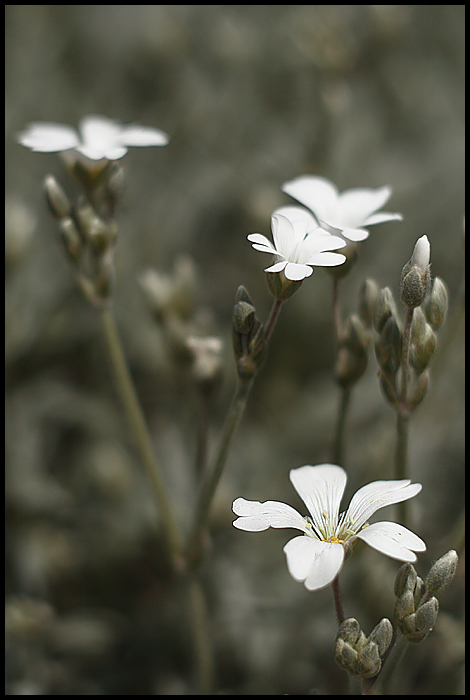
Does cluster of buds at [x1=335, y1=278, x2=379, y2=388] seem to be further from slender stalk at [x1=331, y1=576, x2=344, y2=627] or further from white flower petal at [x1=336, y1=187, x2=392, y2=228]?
slender stalk at [x1=331, y1=576, x2=344, y2=627]

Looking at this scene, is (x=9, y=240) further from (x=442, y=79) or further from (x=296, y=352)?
(x=442, y=79)

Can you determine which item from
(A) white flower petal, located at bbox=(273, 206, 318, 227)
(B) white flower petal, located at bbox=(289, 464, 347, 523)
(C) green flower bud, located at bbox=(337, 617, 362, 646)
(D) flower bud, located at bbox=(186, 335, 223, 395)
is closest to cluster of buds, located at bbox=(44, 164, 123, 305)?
(D) flower bud, located at bbox=(186, 335, 223, 395)

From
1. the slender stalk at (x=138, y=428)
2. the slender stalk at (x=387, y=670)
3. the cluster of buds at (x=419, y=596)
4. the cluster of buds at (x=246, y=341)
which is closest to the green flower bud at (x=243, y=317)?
the cluster of buds at (x=246, y=341)

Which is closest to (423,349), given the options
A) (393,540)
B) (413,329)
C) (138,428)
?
(413,329)

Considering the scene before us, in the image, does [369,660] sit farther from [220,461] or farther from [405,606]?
[220,461]

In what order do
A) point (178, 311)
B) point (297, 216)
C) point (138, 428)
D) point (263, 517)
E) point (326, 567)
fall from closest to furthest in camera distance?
1. point (326, 567)
2. point (263, 517)
3. point (297, 216)
4. point (138, 428)
5. point (178, 311)

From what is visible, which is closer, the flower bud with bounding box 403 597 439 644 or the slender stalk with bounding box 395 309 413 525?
the flower bud with bounding box 403 597 439 644
